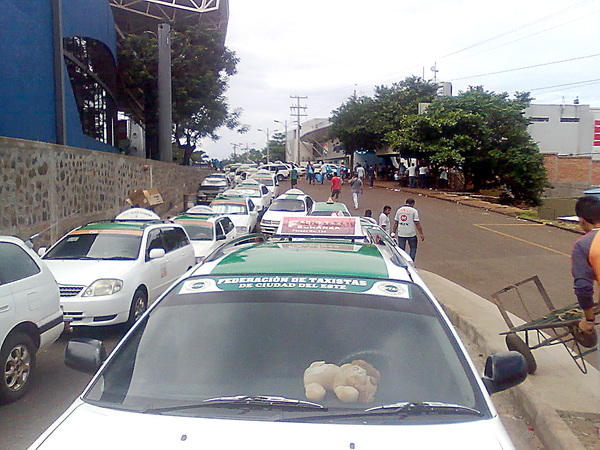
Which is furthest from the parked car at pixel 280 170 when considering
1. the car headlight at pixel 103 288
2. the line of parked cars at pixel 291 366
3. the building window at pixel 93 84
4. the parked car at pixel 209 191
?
the line of parked cars at pixel 291 366

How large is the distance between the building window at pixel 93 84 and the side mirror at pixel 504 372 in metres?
27.3

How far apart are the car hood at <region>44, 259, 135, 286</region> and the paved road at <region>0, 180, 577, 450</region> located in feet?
2.83

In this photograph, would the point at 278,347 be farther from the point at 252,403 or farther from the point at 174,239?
the point at 174,239

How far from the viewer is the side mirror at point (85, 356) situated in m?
3.32

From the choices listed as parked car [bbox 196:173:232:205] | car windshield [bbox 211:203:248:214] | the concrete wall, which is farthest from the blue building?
the concrete wall

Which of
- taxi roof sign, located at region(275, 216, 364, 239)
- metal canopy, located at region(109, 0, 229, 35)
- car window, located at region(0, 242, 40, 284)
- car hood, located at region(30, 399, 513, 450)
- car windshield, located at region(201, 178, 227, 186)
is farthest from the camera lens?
metal canopy, located at region(109, 0, 229, 35)

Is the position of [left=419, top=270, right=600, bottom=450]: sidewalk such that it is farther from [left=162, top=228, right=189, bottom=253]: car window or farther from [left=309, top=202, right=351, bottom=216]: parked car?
[left=309, top=202, right=351, bottom=216]: parked car

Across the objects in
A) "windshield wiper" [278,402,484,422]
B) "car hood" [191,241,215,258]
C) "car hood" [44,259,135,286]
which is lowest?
"car hood" [191,241,215,258]

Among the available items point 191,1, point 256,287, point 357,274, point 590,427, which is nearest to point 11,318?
point 256,287

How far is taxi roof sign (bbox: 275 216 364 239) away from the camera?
6.73 meters

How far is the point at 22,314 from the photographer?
586 centimetres

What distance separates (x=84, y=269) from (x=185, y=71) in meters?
36.1

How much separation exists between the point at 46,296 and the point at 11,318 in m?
0.72

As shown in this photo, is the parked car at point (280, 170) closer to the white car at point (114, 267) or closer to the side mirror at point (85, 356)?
the white car at point (114, 267)
